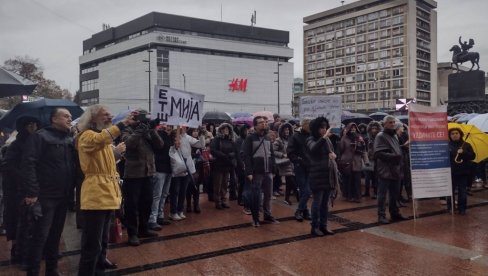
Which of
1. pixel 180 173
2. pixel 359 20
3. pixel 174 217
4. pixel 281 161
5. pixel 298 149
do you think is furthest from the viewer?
pixel 359 20

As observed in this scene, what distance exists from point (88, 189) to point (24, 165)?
35.8 inches

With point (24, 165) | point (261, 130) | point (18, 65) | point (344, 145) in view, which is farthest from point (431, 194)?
point (18, 65)

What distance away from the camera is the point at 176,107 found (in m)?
6.80

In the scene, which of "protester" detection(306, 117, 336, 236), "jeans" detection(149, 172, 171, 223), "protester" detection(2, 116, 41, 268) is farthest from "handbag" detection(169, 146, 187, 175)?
"protester" detection(2, 116, 41, 268)

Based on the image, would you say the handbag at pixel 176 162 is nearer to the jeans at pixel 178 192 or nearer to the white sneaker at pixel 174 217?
the jeans at pixel 178 192

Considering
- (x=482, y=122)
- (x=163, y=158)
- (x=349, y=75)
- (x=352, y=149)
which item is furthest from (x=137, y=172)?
(x=349, y=75)

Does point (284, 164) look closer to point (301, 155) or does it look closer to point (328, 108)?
point (301, 155)

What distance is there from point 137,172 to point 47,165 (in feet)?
5.35

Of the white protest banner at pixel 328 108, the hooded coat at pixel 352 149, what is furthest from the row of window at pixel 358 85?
the white protest banner at pixel 328 108

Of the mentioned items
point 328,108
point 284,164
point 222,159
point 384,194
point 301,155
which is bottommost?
point 384,194

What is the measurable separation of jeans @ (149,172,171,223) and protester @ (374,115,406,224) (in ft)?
12.7

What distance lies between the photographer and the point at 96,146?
A: 161 inches

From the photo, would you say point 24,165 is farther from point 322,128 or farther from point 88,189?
point 322,128

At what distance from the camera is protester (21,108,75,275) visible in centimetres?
450
